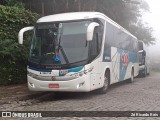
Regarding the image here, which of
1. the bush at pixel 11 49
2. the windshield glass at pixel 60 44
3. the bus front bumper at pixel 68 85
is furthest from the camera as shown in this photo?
Answer: the bush at pixel 11 49

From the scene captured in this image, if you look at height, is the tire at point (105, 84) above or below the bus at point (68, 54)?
below

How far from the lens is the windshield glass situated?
1102 centimetres

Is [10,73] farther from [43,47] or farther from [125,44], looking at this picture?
[125,44]

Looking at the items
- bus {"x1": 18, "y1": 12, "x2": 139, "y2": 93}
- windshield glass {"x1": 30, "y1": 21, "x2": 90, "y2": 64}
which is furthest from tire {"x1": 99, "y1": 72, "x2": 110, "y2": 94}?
windshield glass {"x1": 30, "y1": 21, "x2": 90, "y2": 64}

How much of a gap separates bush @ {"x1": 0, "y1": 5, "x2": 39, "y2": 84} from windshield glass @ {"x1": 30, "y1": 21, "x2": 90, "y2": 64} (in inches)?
97.6

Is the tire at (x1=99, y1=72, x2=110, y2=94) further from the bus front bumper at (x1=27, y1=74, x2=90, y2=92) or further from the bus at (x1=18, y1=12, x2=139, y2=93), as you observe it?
the bus front bumper at (x1=27, y1=74, x2=90, y2=92)

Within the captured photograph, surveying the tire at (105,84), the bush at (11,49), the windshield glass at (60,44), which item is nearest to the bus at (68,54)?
the windshield glass at (60,44)

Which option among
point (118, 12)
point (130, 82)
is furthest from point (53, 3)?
point (130, 82)

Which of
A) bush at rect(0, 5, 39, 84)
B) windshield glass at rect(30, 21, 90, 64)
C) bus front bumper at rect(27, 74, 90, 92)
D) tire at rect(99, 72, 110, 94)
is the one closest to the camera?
bus front bumper at rect(27, 74, 90, 92)

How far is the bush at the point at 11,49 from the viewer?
13883mm

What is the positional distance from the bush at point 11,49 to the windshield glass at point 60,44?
248 centimetres

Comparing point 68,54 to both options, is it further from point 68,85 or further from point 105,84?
point 105,84

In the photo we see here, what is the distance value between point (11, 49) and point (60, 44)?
353 centimetres

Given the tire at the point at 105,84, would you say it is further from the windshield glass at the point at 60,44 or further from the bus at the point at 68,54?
the windshield glass at the point at 60,44
